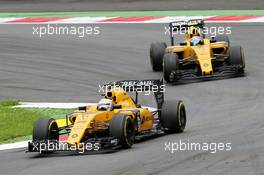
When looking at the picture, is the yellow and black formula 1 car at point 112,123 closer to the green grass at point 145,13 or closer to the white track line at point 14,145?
the white track line at point 14,145

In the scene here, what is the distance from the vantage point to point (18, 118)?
20.8m

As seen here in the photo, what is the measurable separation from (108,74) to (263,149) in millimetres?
12380

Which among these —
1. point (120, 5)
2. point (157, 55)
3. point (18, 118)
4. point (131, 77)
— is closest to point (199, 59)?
point (157, 55)

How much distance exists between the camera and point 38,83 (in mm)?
26438

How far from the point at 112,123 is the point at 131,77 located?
1048 cm

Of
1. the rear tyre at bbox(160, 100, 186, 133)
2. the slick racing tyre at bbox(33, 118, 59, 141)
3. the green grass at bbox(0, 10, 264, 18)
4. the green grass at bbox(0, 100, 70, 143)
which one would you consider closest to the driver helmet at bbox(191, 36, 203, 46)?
the green grass at bbox(0, 100, 70, 143)

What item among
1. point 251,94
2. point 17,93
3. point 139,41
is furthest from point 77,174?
point 139,41

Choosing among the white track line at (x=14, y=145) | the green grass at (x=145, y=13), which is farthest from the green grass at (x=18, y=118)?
the green grass at (x=145, y=13)

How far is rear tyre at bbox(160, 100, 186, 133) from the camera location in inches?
700

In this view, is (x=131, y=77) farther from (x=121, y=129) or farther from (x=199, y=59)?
(x=121, y=129)

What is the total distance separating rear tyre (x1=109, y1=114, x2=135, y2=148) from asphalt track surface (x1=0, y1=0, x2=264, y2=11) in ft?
69.8

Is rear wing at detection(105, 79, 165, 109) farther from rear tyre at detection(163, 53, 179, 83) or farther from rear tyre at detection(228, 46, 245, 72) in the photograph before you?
rear tyre at detection(228, 46, 245, 72)

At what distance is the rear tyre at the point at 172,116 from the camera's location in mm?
17781

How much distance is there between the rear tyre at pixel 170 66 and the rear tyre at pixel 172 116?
6.91 m
